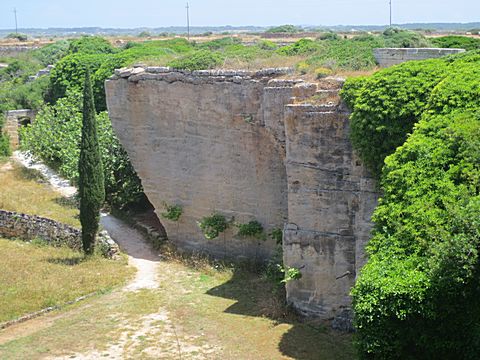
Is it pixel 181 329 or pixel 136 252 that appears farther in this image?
pixel 136 252

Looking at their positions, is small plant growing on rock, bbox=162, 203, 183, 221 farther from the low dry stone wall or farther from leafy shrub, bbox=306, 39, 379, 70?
leafy shrub, bbox=306, 39, 379, 70

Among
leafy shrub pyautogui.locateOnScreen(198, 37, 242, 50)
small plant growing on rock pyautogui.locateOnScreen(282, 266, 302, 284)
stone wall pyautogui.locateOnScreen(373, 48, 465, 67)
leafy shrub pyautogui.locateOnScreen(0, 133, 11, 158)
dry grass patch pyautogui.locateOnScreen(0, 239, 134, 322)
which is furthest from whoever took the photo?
leafy shrub pyautogui.locateOnScreen(198, 37, 242, 50)

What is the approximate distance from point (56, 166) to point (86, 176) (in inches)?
426

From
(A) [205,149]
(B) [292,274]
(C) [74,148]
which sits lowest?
(B) [292,274]

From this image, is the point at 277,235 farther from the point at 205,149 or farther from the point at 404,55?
the point at 404,55

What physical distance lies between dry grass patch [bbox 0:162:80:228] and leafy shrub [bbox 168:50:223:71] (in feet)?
22.0

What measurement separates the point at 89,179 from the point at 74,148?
284 inches

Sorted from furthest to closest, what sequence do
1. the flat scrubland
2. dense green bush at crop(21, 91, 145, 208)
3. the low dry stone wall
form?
dense green bush at crop(21, 91, 145, 208), the low dry stone wall, the flat scrubland

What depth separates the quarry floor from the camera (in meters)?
15.5

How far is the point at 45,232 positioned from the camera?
23.7 m

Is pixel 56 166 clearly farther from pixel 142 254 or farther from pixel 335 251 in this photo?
pixel 335 251

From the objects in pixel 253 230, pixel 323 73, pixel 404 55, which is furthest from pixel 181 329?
pixel 404 55

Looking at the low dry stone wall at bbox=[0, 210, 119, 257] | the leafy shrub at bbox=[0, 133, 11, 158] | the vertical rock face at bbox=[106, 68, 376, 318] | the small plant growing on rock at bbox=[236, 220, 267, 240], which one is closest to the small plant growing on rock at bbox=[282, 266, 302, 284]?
the vertical rock face at bbox=[106, 68, 376, 318]

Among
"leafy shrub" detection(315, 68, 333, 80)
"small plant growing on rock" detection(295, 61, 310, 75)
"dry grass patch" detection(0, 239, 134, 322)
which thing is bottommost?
"dry grass patch" detection(0, 239, 134, 322)
